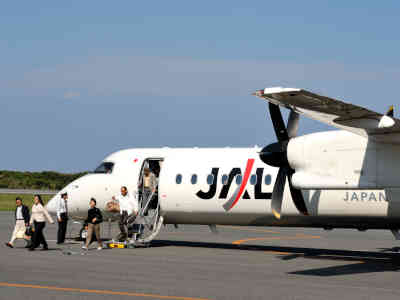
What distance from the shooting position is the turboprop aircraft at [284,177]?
1536 cm

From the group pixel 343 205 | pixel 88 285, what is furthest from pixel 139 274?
pixel 343 205

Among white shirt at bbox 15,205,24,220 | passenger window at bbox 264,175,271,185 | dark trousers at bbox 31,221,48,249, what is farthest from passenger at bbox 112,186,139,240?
passenger window at bbox 264,175,271,185

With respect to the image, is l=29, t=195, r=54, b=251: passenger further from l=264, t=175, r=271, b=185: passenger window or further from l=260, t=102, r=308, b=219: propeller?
l=260, t=102, r=308, b=219: propeller

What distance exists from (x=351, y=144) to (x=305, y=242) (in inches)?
387

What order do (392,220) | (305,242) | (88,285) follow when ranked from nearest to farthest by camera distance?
(88,285), (392,220), (305,242)

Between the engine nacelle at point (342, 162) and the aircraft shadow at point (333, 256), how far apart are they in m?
2.17

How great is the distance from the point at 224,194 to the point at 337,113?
270 inches

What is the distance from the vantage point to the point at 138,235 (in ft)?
73.5

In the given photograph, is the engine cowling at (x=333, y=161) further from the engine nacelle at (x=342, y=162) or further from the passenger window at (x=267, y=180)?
the passenger window at (x=267, y=180)

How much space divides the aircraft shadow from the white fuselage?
3.48 ft

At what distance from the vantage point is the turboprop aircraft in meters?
15.4

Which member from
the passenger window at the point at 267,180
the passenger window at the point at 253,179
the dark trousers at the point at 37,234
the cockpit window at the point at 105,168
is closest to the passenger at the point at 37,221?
the dark trousers at the point at 37,234

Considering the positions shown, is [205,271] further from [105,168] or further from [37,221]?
[105,168]

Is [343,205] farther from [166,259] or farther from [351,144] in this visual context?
[166,259]
